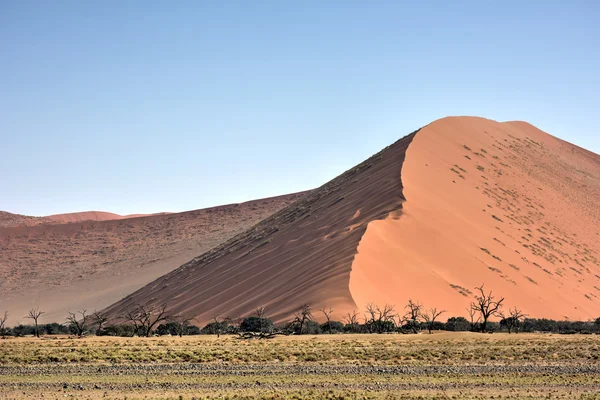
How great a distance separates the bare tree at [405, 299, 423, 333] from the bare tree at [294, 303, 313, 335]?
15.0 ft

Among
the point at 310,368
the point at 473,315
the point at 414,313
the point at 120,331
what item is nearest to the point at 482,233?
the point at 473,315

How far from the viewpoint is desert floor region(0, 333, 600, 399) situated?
20.0 m

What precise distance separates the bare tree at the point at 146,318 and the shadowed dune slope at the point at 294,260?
107cm

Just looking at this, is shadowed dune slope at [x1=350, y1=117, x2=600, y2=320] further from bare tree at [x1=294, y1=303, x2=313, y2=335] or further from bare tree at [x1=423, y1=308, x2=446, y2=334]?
bare tree at [x1=294, y1=303, x2=313, y2=335]

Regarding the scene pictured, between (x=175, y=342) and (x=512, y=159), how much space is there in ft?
146

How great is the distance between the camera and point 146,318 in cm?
4253

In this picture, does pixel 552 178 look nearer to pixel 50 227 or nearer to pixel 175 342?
pixel 175 342

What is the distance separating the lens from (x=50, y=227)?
117m

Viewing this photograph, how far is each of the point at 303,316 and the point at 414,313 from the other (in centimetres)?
651

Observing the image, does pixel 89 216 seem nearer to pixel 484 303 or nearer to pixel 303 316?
pixel 484 303

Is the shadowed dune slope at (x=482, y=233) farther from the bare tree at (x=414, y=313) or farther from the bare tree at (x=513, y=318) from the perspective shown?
the bare tree at (x=513, y=318)

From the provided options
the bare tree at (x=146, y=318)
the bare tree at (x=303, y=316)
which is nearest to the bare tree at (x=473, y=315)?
the bare tree at (x=303, y=316)

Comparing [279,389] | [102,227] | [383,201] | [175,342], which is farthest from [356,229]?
[102,227]

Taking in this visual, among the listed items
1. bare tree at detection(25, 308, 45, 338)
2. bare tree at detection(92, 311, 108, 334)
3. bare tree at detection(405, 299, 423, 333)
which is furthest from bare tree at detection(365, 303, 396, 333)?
bare tree at detection(25, 308, 45, 338)
